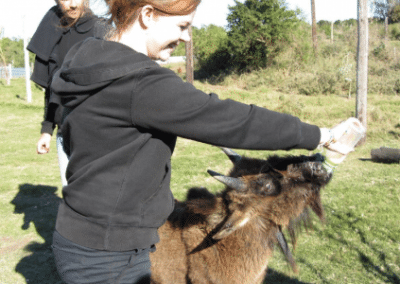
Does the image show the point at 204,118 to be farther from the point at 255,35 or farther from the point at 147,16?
the point at 255,35

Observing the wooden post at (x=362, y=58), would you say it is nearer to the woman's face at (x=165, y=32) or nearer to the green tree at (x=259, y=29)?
the woman's face at (x=165, y=32)

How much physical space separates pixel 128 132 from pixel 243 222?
1215mm

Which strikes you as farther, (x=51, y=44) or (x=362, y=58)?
(x=362, y=58)

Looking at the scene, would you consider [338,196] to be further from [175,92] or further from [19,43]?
[19,43]

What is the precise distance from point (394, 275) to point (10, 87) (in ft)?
81.8

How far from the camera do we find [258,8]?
1053 inches

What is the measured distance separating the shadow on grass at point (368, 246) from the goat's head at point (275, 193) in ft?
7.42

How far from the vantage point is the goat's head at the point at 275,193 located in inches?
96.6

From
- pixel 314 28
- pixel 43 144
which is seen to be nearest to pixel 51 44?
pixel 43 144

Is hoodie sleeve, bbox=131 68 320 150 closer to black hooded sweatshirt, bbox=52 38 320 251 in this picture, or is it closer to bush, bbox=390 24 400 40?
black hooded sweatshirt, bbox=52 38 320 251

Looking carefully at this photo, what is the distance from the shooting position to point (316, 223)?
5.35m

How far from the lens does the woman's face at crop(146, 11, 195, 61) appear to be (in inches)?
67.9

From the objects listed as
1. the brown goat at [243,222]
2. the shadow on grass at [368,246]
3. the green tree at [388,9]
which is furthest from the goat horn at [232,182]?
the green tree at [388,9]

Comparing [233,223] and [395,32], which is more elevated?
[395,32]
